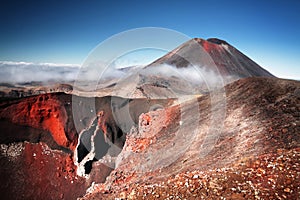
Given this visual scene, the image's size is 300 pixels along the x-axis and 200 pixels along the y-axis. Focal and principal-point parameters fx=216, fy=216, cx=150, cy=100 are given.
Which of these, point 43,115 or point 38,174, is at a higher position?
point 43,115

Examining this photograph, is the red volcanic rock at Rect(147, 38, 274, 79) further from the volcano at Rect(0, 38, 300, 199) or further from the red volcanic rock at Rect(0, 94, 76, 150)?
the red volcanic rock at Rect(0, 94, 76, 150)

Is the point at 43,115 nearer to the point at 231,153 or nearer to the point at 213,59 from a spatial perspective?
the point at 231,153

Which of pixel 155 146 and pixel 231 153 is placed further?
pixel 155 146

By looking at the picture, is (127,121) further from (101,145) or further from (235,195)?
(235,195)

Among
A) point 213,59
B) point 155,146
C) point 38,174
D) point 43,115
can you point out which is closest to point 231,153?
point 155,146

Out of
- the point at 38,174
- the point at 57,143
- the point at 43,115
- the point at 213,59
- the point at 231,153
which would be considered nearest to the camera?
the point at 231,153

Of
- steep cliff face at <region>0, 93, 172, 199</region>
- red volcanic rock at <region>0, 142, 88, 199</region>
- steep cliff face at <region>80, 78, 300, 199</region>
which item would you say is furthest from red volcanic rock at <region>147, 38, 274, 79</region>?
red volcanic rock at <region>0, 142, 88, 199</region>

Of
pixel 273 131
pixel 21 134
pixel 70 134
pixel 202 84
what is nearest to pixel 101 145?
pixel 70 134

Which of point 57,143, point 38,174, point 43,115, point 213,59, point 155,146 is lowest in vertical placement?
point 38,174
